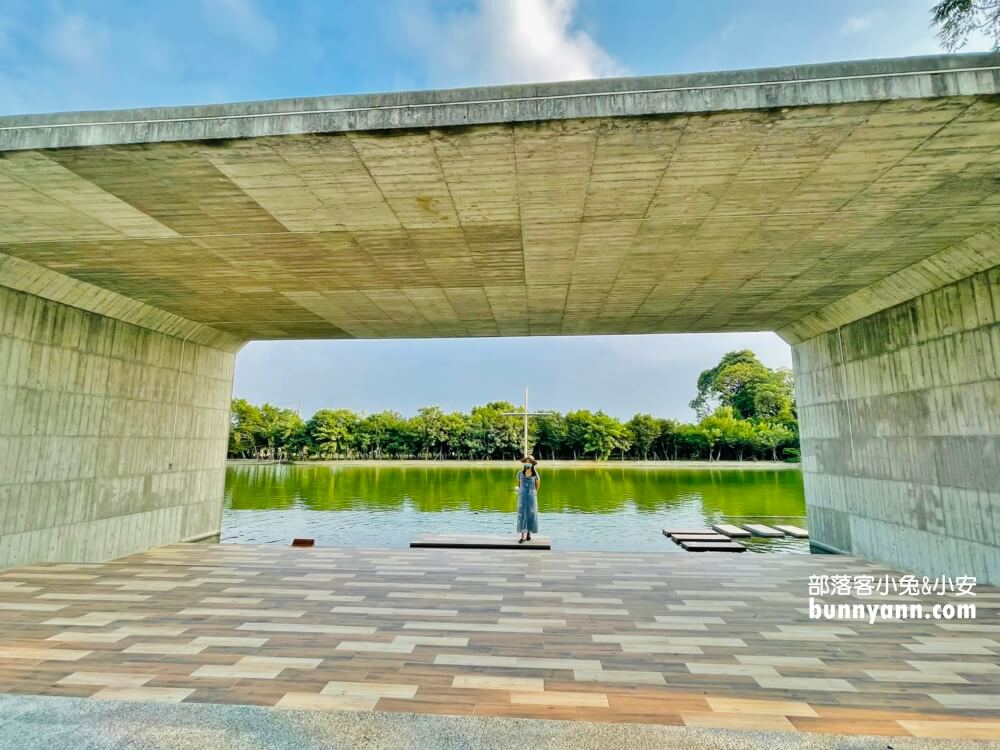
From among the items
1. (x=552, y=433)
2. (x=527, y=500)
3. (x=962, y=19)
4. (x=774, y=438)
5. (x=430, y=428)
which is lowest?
(x=527, y=500)

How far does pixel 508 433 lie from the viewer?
49594mm

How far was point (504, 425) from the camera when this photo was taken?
5006 centimetres

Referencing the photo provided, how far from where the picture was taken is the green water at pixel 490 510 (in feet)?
39.7

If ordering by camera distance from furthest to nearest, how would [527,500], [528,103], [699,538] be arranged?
[699,538]
[527,500]
[528,103]

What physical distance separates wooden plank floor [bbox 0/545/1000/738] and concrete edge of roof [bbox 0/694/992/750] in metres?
0.13

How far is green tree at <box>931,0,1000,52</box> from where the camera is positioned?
13.0 ft

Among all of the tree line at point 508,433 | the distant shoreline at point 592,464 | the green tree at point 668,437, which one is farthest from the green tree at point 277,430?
the green tree at point 668,437

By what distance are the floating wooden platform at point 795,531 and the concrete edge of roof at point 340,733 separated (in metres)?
11.5

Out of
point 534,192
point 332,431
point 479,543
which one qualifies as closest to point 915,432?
point 534,192

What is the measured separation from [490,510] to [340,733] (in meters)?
14.5

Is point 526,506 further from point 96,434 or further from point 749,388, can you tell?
point 749,388

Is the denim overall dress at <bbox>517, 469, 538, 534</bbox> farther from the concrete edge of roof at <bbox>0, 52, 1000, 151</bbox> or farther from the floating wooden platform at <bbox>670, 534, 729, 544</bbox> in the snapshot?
the concrete edge of roof at <bbox>0, 52, 1000, 151</bbox>

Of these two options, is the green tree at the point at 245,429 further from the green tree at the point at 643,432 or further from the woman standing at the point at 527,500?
the woman standing at the point at 527,500

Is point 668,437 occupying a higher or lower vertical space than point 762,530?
higher
